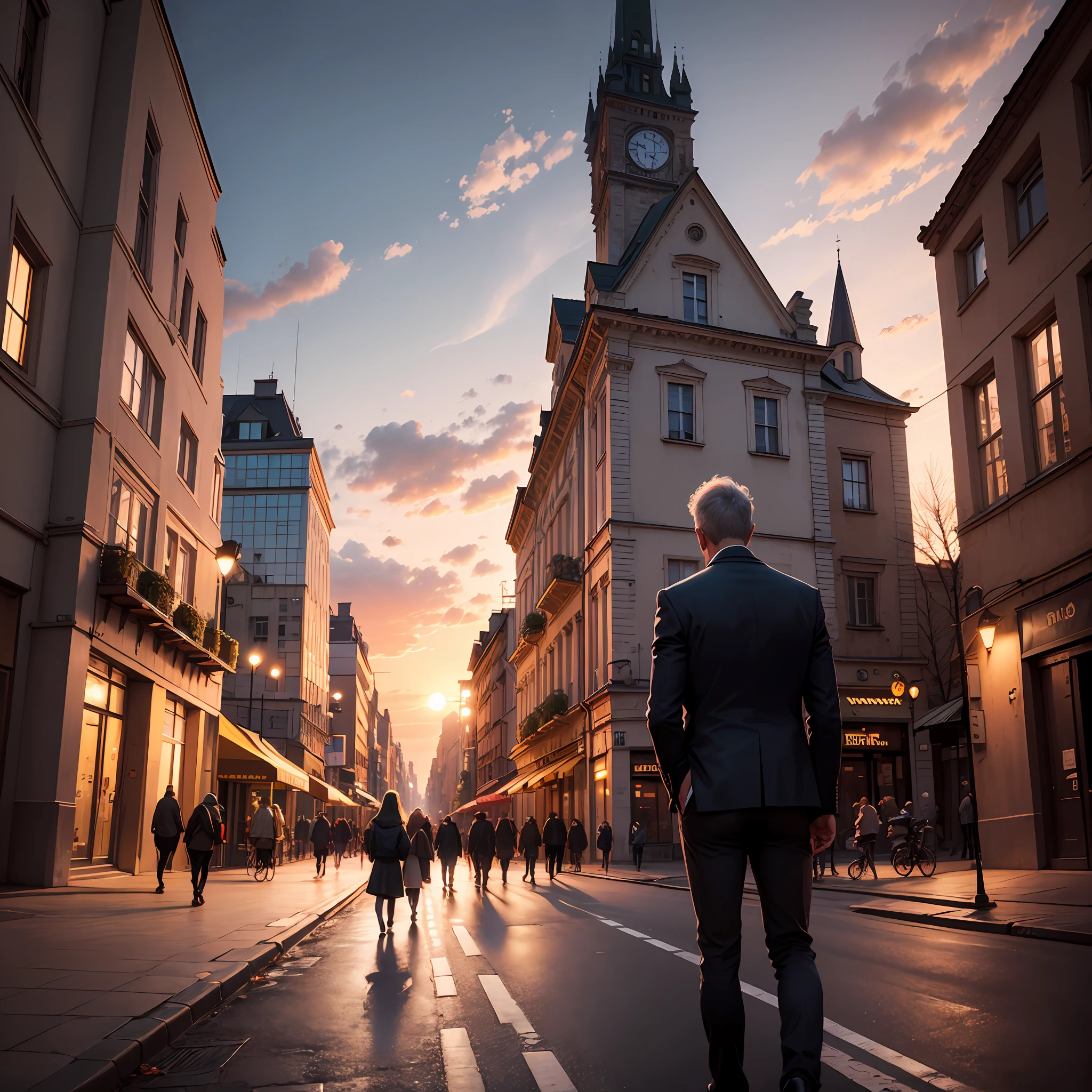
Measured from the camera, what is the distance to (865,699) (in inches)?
1454

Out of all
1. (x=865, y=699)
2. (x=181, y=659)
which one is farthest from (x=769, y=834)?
(x=865, y=699)

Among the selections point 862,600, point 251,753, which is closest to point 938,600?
point 862,600

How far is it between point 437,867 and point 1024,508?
33233mm

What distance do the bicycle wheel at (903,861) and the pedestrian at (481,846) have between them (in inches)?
364

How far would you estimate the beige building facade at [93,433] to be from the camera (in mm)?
16766

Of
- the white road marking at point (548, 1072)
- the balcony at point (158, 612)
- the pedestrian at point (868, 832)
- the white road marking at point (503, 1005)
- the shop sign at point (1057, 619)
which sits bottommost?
the white road marking at point (503, 1005)

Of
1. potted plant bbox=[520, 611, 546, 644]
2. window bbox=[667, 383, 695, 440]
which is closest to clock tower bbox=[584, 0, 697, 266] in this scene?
window bbox=[667, 383, 695, 440]

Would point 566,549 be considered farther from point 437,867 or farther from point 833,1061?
point 833,1061

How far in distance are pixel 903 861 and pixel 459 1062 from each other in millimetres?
18832

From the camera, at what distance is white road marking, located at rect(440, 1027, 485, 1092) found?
4.86m

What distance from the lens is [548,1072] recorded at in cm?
501

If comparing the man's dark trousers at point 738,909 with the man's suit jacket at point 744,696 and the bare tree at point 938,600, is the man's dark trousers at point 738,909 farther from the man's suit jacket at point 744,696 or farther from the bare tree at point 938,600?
the bare tree at point 938,600

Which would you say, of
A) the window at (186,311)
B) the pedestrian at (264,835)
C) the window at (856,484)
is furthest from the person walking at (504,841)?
the window at (856,484)

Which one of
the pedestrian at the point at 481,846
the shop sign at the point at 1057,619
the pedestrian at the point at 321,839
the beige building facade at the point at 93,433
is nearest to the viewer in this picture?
the shop sign at the point at 1057,619
